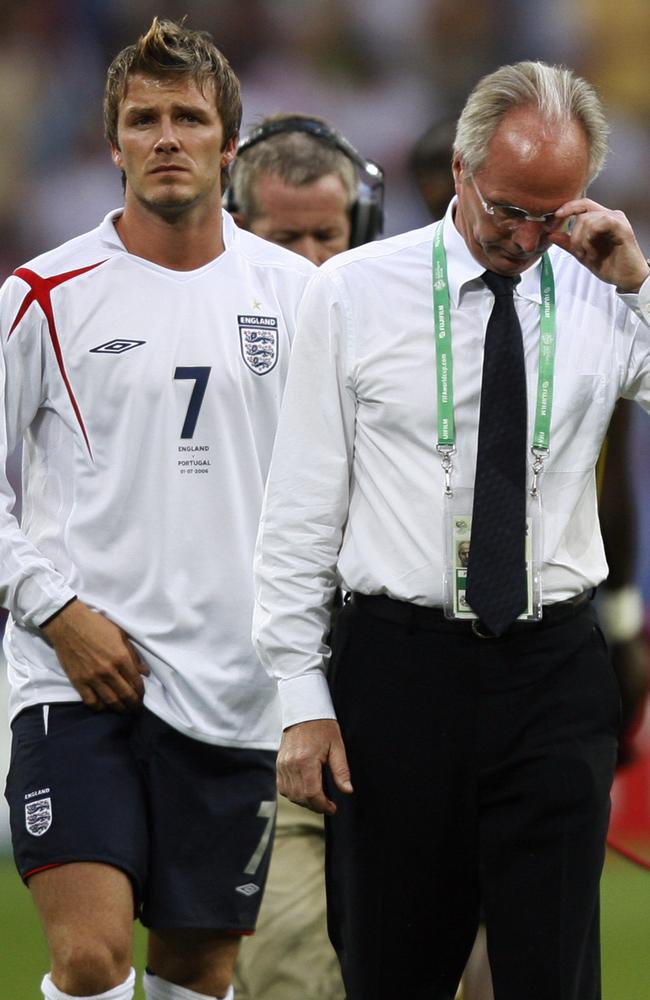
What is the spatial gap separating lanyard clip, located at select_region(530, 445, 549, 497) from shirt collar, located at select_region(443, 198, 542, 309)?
25 centimetres

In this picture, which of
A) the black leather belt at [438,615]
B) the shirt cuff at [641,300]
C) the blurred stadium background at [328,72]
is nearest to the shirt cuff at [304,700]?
the black leather belt at [438,615]

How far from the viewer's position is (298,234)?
404cm

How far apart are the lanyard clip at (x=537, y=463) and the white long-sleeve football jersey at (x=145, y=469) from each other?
79 centimetres

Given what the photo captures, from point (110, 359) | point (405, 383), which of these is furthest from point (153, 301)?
point (405, 383)

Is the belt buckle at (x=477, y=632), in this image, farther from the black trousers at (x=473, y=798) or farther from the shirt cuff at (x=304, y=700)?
the shirt cuff at (x=304, y=700)

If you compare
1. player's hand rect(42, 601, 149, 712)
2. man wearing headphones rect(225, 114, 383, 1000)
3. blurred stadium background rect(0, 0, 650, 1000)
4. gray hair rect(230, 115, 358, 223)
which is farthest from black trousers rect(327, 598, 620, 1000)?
blurred stadium background rect(0, 0, 650, 1000)

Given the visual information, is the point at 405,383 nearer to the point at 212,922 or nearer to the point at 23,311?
the point at 23,311

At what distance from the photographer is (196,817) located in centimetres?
323

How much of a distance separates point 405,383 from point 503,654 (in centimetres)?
45

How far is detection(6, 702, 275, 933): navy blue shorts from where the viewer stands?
118 inches

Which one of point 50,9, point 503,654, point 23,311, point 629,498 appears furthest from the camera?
point 50,9

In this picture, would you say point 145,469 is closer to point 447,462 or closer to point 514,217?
point 447,462

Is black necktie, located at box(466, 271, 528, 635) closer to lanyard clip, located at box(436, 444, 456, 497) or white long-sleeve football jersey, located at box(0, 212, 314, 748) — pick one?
lanyard clip, located at box(436, 444, 456, 497)

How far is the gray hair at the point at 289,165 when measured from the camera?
4.06 meters
